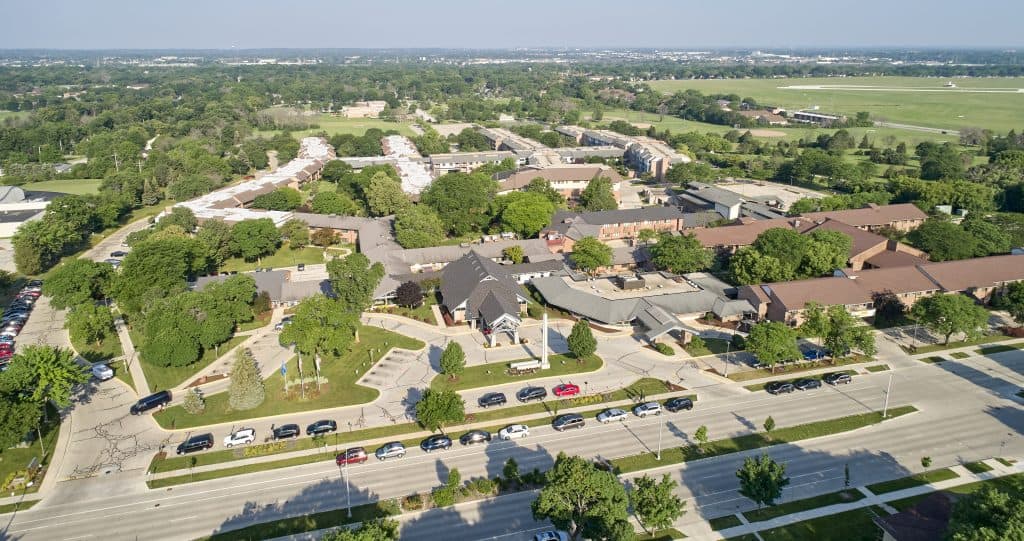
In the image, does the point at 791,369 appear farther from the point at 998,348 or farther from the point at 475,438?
the point at 475,438

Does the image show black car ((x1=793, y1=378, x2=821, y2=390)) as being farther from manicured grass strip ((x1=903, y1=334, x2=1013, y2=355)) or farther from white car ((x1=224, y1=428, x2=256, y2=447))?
white car ((x1=224, y1=428, x2=256, y2=447))

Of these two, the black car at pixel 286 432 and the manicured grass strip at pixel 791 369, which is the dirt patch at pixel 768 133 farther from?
the black car at pixel 286 432

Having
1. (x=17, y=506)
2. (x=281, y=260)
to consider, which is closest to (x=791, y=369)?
(x=17, y=506)

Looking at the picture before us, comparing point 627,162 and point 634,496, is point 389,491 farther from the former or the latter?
point 627,162

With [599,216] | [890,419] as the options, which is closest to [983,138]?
[599,216]

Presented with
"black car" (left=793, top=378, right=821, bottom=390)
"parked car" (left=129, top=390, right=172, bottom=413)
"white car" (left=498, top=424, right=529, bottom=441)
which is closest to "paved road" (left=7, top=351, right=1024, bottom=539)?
"white car" (left=498, top=424, right=529, bottom=441)

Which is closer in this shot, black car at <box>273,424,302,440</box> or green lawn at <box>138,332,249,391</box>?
black car at <box>273,424,302,440</box>
